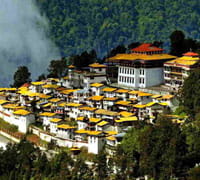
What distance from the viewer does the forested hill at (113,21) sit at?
7844 centimetres

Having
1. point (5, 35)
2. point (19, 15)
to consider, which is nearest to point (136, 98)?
point (5, 35)

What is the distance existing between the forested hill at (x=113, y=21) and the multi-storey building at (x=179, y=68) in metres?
34.2

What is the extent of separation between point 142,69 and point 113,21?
1615 inches

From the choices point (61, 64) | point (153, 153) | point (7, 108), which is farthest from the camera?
point (61, 64)

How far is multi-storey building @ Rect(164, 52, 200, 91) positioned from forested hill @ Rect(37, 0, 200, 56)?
34.2m

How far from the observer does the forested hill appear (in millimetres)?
78438

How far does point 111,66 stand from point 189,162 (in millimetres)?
16635

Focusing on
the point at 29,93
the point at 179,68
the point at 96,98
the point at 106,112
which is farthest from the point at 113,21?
the point at 106,112

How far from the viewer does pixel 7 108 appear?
141 ft

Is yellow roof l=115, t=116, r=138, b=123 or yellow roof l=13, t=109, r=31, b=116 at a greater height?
yellow roof l=115, t=116, r=138, b=123

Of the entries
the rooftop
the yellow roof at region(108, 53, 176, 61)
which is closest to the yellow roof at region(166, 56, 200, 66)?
the yellow roof at region(108, 53, 176, 61)

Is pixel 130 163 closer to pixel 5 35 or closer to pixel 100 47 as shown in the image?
pixel 5 35

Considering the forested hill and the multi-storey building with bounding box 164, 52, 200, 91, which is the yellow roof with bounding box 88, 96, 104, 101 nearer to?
the multi-storey building with bounding box 164, 52, 200, 91

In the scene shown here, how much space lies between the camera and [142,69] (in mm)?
42375
